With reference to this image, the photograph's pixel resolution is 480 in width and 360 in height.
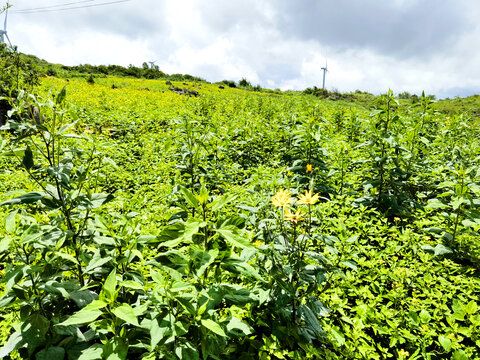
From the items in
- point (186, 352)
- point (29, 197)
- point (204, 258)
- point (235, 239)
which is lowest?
point (186, 352)

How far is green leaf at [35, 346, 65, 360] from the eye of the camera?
1.26 m

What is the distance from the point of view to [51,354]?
127 centimetres

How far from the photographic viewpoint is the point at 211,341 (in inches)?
52.4

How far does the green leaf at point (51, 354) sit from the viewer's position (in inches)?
49.5

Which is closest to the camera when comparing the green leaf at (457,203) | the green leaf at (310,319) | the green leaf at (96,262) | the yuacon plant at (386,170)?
the green leaf at (96,262)

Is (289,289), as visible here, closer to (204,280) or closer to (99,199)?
(204,280)

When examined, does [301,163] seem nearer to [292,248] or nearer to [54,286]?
[292,248]

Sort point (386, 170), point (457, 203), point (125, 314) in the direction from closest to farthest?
point (125, 314) < point (457, 203) < point (386, 170)

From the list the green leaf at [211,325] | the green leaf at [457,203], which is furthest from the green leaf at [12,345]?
the green leaf at [457,203]

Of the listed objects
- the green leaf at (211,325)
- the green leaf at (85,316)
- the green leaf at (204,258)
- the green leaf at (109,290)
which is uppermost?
the green leaf at (204,258)

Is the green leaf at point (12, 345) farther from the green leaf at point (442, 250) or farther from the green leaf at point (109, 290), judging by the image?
the green leaf at point (442, 250)

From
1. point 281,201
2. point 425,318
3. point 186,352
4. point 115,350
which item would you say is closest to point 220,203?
point 281,201

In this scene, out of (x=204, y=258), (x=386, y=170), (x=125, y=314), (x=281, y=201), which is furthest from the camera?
(x=386, y=170)

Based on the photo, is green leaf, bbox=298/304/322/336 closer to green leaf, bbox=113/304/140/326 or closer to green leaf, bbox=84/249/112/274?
green leaf, bbox=113/304/140/326
